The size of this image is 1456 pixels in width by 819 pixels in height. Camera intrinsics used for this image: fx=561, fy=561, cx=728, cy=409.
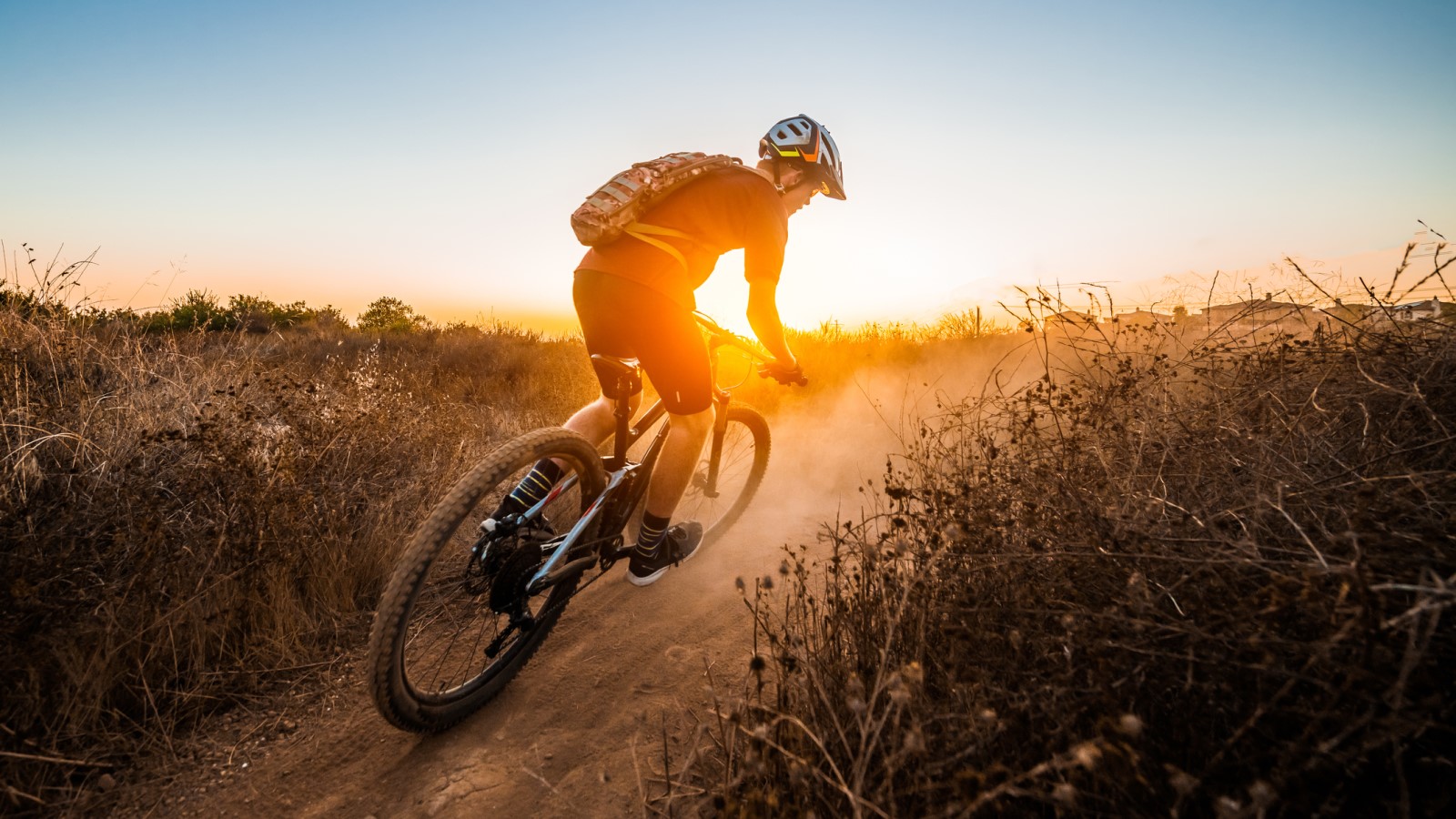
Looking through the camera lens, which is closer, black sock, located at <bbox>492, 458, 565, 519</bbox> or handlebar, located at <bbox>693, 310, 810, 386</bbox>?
black sock, located at <bbox>492, 458, 565, 519</bbox>

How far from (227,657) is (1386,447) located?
4.99m

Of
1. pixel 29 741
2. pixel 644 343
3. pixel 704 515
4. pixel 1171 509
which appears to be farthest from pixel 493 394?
pixel 1171 509

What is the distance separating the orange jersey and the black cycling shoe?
1.42 meters

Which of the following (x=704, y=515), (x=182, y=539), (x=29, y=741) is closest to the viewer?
(x=29, y=741)

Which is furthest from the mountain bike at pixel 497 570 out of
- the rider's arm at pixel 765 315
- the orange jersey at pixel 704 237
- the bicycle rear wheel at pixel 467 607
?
the orange jersey at pixel 704 237

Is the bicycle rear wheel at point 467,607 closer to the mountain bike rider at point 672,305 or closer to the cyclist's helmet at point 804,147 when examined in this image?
the mountain bike rider at point 672,305

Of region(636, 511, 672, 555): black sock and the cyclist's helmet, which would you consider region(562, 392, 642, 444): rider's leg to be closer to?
region(636, 511, 672, 555): black sock

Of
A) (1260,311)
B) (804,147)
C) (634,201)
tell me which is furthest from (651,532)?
(1260,311)

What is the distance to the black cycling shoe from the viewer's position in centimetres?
337

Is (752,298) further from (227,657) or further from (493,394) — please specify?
(493,394)

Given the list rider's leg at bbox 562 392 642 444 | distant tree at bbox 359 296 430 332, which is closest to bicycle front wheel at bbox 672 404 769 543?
rider's leg at bbox 562 392 642 444

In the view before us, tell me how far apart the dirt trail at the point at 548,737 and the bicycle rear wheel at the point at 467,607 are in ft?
0.54

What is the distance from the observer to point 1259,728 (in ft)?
3.76

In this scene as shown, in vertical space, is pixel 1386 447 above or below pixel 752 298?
below
